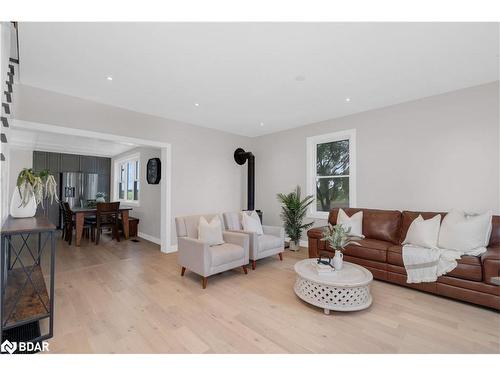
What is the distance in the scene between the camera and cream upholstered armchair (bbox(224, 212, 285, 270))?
3361 mm

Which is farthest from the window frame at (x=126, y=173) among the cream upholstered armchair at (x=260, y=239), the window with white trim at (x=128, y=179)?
the cream upholstered armchair at (x=260, y=239)

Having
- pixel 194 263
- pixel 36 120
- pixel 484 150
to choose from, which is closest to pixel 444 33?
pixel 484 150

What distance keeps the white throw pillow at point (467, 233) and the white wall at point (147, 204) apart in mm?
4984

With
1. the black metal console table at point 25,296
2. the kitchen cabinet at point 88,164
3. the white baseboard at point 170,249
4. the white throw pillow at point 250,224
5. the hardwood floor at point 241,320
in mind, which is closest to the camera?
the black metal console table at point 25,296

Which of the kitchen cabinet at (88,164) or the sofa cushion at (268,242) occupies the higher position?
the kitchen cabinet at (88,164)

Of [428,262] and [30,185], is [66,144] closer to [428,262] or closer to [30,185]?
[30,185]

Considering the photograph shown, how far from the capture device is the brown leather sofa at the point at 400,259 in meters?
2.24

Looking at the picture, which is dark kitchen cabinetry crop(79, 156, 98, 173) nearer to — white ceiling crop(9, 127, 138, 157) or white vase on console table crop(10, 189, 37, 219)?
white ceiling crop(9, 127, 138, 157)

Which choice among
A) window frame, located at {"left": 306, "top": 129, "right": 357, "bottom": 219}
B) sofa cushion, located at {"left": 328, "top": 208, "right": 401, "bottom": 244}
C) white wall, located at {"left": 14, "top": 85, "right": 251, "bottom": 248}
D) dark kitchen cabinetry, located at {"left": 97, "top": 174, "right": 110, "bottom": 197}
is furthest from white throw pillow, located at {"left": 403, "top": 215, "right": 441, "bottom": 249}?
dark kitchen cabinetry, located at {"left": 97, "top": 174, "right": 110, "bottom": 197}

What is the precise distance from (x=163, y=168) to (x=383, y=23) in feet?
12.7

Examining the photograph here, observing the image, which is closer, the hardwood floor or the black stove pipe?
the hardwood floor

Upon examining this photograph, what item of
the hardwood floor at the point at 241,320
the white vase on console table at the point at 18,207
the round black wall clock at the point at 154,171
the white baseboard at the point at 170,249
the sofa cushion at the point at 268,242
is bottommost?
the hardwood floor at the point at 241,320

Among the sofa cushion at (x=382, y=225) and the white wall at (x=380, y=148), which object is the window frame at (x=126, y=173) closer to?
the white wall at (x=380, y=148)

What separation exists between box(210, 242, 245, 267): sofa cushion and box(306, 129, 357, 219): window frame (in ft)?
6.96
